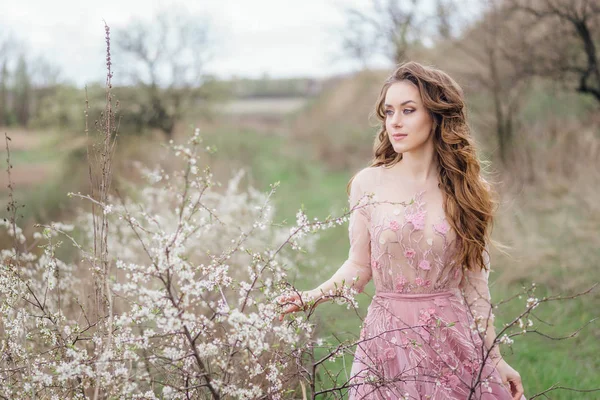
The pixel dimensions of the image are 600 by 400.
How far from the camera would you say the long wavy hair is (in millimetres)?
2828

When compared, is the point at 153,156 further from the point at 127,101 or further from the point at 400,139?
the point at 400,139

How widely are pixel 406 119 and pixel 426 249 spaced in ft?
2.18

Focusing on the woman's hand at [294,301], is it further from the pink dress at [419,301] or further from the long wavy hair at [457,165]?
the long wavy hair at [457,165]

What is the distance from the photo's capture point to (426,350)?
276cm

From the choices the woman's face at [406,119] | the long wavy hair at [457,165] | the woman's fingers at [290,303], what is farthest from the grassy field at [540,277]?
the woman's face at [406,119]

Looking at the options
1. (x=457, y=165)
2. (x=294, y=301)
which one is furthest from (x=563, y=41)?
(x=294, y=301)

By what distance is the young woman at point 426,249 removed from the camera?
273 cm

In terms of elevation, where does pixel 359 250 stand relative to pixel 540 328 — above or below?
below

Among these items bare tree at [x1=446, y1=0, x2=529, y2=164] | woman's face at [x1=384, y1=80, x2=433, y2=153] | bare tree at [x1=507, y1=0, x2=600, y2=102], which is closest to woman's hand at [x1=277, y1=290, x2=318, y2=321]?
woman's face at [x1=384, y1=80, x2=433, y2=153]

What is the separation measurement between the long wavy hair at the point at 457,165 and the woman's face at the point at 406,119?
43mm

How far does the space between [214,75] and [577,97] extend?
1394 cm

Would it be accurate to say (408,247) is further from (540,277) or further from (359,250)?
(540,277)

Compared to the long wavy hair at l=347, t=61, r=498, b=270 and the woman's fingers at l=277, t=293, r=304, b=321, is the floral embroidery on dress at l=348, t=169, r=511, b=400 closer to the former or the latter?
the long wavy hair at l=347, t=61, r=498, b=270

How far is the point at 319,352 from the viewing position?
4.85m
